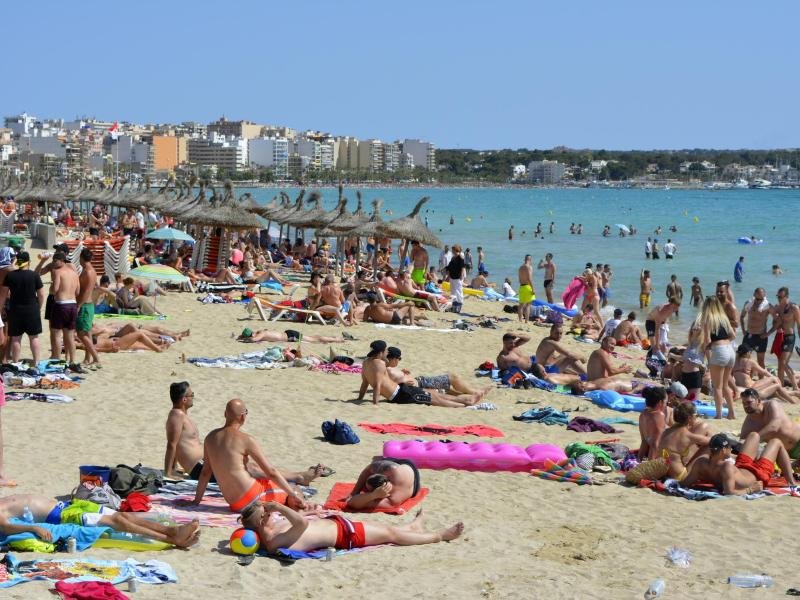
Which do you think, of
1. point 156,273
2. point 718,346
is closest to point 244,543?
point 718,346

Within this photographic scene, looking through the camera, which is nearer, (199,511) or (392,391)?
(199,511)

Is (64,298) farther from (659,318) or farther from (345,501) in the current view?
(659,318)

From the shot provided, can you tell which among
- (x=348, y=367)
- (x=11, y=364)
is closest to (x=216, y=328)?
(x=348, y=367)

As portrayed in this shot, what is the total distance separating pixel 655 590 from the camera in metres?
5.45

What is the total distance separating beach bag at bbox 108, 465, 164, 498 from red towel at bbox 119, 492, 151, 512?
0.82 ft

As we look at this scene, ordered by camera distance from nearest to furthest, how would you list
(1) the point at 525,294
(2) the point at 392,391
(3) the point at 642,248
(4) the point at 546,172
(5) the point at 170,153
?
(2) the point at 392,391 → (1) the point at 525,294 → (3) the point at 642,248 → (5) the point at 170,153 → (4) the point at 546,172

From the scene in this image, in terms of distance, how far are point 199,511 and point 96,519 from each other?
0.72m

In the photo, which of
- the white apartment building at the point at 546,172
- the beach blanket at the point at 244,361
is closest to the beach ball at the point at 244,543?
the beach blanket at the point at 244,361

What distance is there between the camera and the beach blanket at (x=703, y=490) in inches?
282

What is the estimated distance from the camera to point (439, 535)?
6.10 meters

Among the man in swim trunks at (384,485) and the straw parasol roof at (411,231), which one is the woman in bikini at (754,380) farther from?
the straw parasol roof at (411,231)

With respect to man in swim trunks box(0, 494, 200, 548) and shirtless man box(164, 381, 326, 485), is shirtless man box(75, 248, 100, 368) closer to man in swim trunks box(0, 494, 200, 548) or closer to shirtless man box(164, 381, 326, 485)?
shirtless man box(164, 381, 326, 485)

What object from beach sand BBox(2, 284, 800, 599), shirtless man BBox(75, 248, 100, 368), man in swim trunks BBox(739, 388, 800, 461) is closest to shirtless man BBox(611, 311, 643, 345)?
beach sand BBox(2, 284, 800, 599)

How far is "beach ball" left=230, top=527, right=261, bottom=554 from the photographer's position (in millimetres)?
5574
